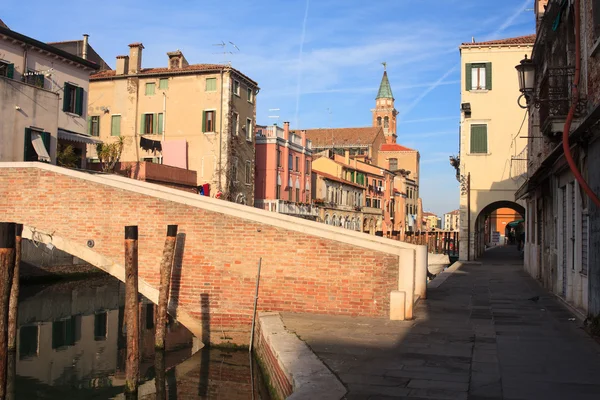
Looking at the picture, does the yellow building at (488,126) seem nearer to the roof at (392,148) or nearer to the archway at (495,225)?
the archway at (495,225)

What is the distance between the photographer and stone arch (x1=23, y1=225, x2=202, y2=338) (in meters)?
12.2

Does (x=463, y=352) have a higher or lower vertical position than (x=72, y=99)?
lower

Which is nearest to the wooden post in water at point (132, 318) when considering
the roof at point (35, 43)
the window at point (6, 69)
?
the window at point (6, 69)

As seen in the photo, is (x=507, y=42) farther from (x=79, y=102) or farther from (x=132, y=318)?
(x=132, y=318)

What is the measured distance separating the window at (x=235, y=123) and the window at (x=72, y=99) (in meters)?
11.9

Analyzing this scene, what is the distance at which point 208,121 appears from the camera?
1421 inches

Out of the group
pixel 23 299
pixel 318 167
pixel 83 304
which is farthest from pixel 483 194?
pixel 318 167

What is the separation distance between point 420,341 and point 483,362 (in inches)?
58.1

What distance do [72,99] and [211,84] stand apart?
1180 cm

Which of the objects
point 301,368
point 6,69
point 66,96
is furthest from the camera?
point 66,96

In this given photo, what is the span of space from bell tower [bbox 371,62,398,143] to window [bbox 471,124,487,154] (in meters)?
74.3

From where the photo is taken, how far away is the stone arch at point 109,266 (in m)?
12.2

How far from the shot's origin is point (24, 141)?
672 inches

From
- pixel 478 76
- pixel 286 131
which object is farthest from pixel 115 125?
pixel 478 76
